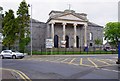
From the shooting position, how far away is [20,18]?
55.7 metres

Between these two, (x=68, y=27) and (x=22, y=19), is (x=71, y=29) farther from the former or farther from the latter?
(x=22, y=19)

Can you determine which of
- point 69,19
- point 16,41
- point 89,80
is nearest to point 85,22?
point 69,19

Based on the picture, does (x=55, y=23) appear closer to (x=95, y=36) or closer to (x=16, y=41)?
(x=95, y=36)

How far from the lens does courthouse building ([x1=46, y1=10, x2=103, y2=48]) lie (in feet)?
287

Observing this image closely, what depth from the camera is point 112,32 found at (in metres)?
104

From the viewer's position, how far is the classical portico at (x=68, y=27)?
286ft

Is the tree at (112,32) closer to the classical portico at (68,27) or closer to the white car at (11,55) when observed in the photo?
the classical portico at (68,27)

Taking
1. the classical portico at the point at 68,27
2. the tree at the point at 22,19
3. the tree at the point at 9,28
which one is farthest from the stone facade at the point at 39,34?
the tree at the point at 22,19

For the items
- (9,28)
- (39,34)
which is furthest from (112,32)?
(9,28)

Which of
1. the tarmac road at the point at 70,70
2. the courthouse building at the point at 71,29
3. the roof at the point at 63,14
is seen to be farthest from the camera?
the courthouse building at the point at 71,29

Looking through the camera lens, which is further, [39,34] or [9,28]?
[39,34]

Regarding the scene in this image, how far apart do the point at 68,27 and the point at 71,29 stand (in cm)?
134

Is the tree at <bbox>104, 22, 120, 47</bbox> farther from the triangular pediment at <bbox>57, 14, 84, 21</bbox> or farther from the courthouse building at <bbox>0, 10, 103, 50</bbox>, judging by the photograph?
the triangular pediment at <bbox>57, 14, 84, 21</bbox>

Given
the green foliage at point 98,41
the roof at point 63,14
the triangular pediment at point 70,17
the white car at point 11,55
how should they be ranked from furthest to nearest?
the green foliage at point 98,41
the triangular pediment at point 70,17
the roof at point 63,14
the white car at point 11,55
